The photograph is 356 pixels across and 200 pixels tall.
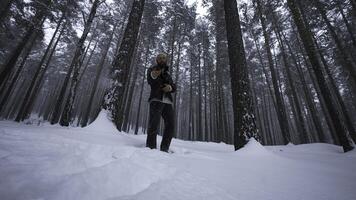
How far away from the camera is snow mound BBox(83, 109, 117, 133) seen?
3634 millimetres

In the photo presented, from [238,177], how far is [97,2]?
972 cm

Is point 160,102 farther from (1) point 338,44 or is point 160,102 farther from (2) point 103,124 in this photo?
(1) point 338,44

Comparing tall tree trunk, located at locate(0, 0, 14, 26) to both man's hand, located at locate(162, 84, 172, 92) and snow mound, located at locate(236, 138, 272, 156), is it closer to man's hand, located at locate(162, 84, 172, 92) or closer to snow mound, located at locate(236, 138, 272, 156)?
man's hand, located at locate(162, 84, 172, 92)

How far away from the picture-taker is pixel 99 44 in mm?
21516

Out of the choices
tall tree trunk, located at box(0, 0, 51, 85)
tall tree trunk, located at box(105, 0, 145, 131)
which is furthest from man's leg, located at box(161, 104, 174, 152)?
tall tree trunk, located at box(0, 0, 51, 85)

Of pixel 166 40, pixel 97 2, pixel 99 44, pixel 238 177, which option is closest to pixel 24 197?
pixel 238 177

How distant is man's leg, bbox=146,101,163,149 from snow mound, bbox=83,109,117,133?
1226 mm

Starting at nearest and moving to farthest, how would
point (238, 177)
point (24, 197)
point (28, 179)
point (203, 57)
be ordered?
point (24, 197), point (28, 179), point (238, 177), point (203, 57)

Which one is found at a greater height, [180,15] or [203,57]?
[180,15]

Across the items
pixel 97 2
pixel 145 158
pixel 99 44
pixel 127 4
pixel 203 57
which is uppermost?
pixel 127 4

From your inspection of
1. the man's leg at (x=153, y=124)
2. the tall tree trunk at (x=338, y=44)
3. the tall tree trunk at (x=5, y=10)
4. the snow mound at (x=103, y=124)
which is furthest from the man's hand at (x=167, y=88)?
the tall tree trunk at (x=5, y=10)

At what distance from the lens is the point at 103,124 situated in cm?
384

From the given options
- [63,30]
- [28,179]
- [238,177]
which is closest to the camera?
[28,179]

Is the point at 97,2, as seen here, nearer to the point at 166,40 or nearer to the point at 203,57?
the point at 166,40
